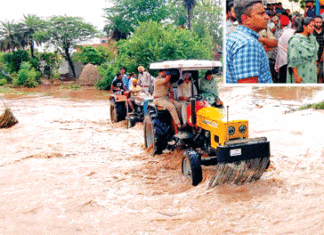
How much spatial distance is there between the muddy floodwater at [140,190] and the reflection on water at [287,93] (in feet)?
16.8

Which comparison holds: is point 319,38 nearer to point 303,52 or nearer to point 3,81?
point 303,52

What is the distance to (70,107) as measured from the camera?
16859 millimetres

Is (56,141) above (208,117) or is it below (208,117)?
below

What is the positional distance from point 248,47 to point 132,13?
28.2 meters

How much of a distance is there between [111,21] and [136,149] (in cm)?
2527

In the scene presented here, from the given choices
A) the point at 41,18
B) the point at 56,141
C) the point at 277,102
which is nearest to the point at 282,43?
the point at 56,141

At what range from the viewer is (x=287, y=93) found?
15.7 meters

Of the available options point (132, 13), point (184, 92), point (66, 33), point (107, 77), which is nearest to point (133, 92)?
point (184, 92)

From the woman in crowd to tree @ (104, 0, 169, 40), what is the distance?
26.7 m

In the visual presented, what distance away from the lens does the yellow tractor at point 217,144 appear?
4.82 m

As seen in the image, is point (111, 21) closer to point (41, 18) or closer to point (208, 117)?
point (41, 18)

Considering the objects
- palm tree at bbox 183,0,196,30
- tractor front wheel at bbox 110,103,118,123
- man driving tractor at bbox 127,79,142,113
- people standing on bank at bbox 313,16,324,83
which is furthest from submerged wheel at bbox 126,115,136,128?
palm tree at bbox 183,0,196,30

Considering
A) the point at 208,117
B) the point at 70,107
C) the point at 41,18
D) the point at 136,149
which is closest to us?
the point at 208,117

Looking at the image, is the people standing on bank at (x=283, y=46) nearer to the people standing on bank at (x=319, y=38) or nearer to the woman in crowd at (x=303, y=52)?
the woman in crowd at (x=303, y=52)
